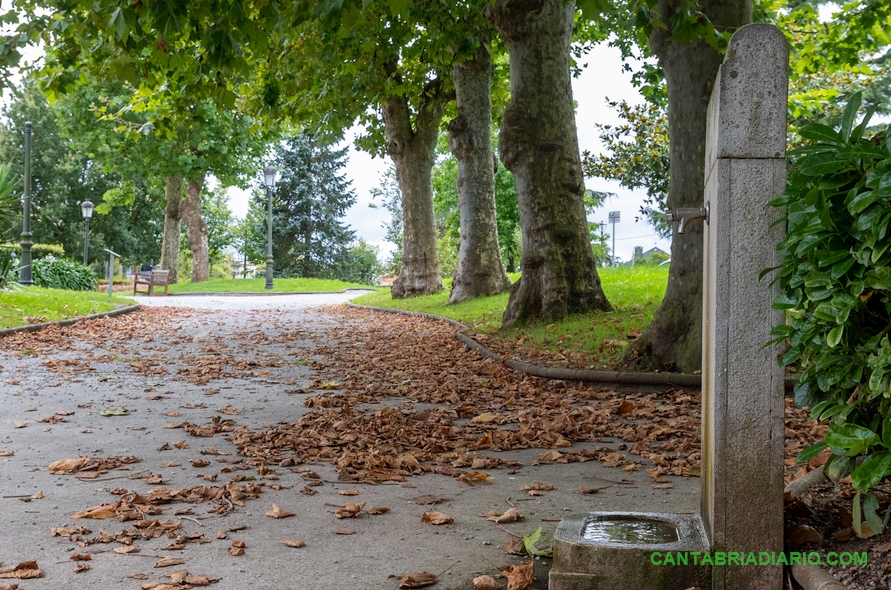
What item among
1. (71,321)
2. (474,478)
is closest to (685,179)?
(474,478)

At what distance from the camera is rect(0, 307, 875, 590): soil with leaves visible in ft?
12.0

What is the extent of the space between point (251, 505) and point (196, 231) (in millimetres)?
40932

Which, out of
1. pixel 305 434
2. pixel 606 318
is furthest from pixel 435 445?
pixel 606 318

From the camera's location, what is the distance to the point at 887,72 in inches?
1101

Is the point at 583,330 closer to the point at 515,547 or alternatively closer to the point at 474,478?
the point at 474,478

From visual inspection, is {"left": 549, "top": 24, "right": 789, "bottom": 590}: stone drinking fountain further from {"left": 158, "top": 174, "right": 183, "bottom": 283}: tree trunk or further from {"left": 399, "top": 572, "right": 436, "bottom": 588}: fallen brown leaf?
{"left": 158, "top": 174, "right": 183, "bottom": 283}: tree trunk

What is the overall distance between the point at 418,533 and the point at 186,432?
306cm

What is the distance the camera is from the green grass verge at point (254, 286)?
116 ft

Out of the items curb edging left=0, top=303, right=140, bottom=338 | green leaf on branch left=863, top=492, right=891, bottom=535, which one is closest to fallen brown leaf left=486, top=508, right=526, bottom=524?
green leaf on branch left=863, top=492, right=891, bottom=535

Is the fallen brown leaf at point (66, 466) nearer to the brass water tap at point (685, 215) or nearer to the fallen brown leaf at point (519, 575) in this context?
the fallen brown leaf at point (519, 575)

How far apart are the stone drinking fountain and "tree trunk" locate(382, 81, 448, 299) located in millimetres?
20271

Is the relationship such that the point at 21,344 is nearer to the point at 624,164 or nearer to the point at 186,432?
the point at 186,432

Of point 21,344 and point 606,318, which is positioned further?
point 21,344

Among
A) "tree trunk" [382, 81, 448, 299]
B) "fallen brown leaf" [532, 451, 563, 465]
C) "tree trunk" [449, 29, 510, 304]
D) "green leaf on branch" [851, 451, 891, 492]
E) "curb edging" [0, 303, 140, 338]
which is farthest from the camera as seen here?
"tree trunk" [382, 81, 448, 299]
